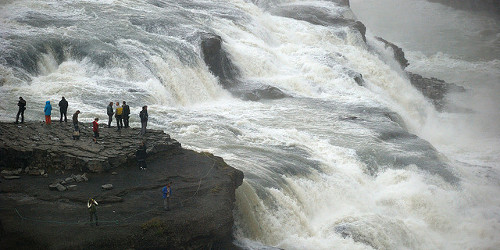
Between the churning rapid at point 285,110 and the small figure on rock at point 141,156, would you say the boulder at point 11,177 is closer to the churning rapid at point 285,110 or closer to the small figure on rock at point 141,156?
the small figure on rock at point 141,156

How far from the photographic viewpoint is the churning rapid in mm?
18047

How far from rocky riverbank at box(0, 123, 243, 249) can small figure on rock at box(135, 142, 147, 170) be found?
175 mm

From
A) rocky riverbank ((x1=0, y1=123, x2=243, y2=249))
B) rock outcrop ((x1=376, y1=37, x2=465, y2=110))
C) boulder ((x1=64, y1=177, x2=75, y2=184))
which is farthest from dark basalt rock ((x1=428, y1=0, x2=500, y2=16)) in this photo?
boulder ((x1=64, y1=177, x2=75, y2=184))

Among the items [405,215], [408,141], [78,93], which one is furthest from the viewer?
[408,141]

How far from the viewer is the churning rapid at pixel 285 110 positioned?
711 inches

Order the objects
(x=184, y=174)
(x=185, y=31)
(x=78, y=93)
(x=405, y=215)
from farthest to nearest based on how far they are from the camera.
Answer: (x=185, y=31) < (x=78, y=93) < (x=405, y=215) < (x=184, y=174)

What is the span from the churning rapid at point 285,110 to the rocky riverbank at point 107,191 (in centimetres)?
149

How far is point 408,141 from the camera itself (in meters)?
25.3

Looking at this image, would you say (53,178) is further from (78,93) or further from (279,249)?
(78,93)

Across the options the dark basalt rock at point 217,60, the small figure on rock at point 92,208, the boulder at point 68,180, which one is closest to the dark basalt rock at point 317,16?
the dark basalt rock at point 217,60

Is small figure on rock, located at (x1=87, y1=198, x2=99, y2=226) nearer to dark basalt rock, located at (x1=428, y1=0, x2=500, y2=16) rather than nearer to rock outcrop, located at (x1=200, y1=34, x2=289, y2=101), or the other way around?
rock outcrop, located at (x1=200, y1=34, x2=289, y2=101)

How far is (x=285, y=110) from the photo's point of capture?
92.9 feet

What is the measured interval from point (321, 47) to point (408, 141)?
16.5 meters

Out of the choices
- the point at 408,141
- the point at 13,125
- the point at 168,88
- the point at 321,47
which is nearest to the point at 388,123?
the point at 408,141
